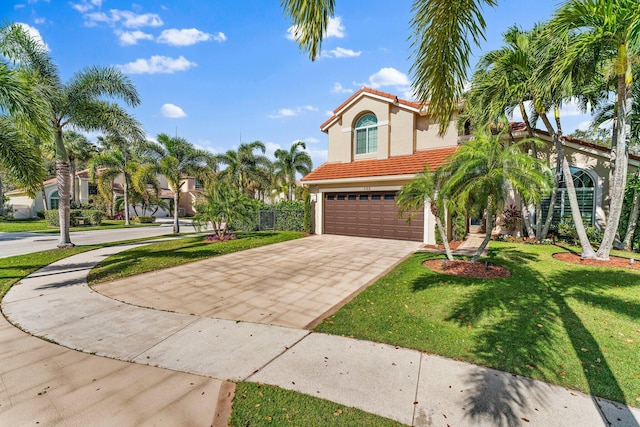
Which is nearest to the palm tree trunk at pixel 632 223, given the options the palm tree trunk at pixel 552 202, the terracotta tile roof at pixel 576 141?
the terracotta tile roof at pixel 576 141

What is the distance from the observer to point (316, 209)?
1694 centimetres

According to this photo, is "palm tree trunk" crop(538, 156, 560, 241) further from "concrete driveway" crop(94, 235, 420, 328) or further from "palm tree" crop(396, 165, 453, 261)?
"palm tree" crop(396, 165, 453, 261)

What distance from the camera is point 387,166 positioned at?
14570 millimetres

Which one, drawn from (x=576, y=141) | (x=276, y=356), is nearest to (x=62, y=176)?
(x=276, y=356)

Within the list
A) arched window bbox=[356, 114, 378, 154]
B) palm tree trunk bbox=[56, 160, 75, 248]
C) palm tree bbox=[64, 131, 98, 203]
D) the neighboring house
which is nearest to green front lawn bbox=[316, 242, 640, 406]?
arched window bbox=[356, 114, 378, 154]

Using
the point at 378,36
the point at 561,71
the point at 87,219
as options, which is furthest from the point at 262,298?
the point at 87,219

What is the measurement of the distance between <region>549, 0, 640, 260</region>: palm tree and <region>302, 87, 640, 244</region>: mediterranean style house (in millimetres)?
4293

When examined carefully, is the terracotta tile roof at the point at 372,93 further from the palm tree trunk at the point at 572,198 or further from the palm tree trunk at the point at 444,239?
the palm tree trunk at the point at 444,239

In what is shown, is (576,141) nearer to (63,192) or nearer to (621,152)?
(621,152)

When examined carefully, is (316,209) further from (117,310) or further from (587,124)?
(587,124)

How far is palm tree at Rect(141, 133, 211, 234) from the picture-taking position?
17938 mm

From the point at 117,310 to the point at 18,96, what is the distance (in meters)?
6.11

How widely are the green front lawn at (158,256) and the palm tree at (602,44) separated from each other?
1278cm

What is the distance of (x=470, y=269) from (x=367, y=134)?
10982 millimetres
